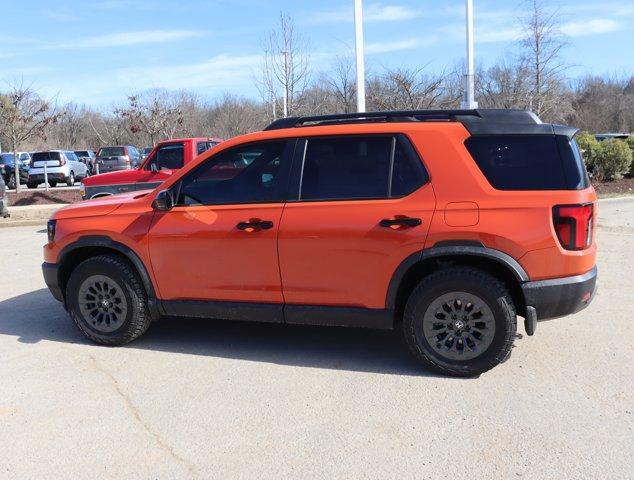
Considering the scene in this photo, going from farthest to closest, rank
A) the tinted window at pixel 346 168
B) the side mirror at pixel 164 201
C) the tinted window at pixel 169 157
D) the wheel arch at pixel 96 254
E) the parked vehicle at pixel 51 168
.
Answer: the parked vehicle at pixel 51 168 < the tinted window at pixel 169 157 < the wheel arch at pixel 96 254 < the side mirror at pixel 164 201 < the tinted window at pixel 346 168

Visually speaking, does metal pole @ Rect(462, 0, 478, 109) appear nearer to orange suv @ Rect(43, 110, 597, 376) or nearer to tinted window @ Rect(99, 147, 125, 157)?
orange suv @ Rect(43, 110, 597, 376)

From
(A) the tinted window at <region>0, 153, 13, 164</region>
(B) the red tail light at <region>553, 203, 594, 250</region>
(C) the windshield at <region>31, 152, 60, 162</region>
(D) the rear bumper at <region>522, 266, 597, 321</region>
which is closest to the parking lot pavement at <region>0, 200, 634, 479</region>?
(D) the rear bumper at <region>522, 266, 597, 321</region>

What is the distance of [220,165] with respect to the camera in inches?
193

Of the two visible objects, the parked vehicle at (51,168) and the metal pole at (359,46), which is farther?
the parked vehicle at (51,168)

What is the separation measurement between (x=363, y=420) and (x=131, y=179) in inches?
360

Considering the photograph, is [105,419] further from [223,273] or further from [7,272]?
[7,272]

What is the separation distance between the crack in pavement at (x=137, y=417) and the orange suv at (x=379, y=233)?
1.63 feet

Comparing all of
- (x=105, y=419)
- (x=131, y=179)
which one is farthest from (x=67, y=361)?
(x=131, y=179)

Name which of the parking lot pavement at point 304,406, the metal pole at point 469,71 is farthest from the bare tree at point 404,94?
the parking lot pavement at point 304,406

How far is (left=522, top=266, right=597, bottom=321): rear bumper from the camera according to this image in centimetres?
408

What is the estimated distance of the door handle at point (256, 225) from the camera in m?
4.52

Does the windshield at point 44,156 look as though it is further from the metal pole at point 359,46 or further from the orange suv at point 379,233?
the orange suv at point 379,233

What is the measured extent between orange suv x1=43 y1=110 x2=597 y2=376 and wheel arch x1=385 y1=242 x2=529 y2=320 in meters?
0.01

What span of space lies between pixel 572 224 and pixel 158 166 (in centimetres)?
897
